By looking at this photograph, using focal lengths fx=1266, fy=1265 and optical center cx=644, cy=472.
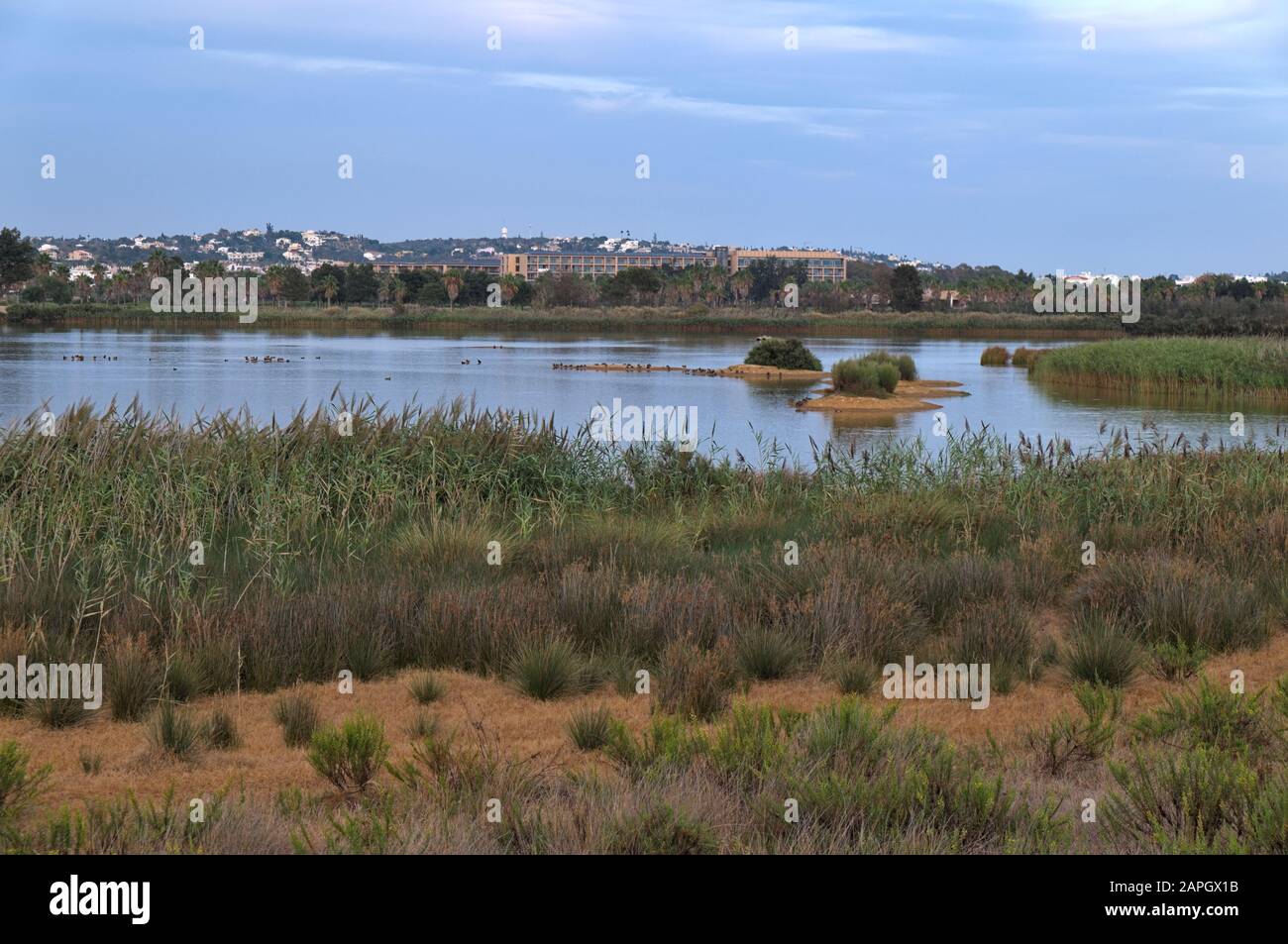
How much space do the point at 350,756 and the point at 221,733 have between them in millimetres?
1007

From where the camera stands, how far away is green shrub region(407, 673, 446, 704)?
6.54m

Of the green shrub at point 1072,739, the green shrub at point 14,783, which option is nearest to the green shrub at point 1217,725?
the green shrub at point 1072,739

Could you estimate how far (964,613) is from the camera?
25.9 feet

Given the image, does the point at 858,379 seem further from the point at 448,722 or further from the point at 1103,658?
the point at 448,722

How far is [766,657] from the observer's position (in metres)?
6.98

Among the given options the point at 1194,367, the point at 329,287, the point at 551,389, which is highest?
the point at 329,287

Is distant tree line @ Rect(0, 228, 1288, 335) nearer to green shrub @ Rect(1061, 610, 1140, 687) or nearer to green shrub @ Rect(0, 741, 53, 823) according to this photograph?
green shrub @ Rect(1061, 610, 1140, 687)

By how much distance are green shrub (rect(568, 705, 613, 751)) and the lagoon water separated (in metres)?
8.72

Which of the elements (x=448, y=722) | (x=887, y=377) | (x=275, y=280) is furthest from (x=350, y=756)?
(x=275, y=280)

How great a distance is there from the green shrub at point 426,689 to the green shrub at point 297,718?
545mm

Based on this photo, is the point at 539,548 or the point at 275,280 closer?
the point at 539,548

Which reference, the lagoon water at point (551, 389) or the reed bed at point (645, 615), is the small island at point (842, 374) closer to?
the lagoon water at point (551, 389)

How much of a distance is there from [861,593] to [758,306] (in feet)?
411
